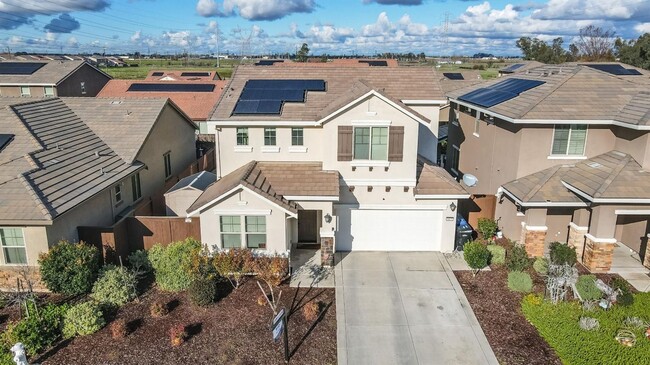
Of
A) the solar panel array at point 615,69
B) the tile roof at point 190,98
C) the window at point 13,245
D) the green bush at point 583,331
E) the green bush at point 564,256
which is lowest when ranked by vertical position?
the green bush at point 583,331

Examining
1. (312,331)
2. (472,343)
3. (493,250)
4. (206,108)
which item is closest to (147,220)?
(312,331)

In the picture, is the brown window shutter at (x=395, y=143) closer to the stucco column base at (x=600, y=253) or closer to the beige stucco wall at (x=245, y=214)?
the beige stucco wall at (x=245, y=214)

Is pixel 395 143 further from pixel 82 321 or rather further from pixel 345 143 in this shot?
pixel 82 321

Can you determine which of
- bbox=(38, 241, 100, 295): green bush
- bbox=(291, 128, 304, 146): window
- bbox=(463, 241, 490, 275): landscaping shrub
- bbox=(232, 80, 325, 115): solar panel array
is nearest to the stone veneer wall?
bbox=(463, 241, 490, 275): landscaping shrub

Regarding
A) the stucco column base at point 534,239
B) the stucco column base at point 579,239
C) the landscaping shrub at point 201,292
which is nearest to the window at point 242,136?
the landscaping shrub at point 201,292

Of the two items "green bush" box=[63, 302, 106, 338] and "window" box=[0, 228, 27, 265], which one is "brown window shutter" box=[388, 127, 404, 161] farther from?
"window" box=[0, 228, 27, 265]
